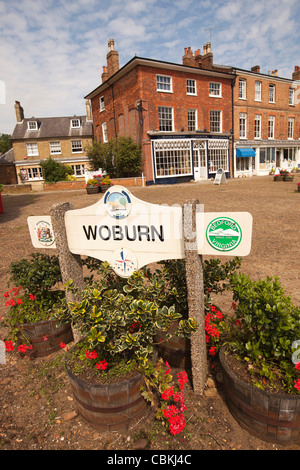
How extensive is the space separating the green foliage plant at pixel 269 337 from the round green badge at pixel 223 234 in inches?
16.2

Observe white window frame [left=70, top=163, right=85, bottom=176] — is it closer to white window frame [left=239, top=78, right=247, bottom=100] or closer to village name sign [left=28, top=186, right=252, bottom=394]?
white window frame [left=239, top=78, right=247, bottom=100]

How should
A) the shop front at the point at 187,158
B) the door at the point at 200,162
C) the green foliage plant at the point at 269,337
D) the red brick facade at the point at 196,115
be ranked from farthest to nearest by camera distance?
the door at the point at 200,162, the shop front at the point at 187,158, the red brick facade at the point at 196,115, the green foliage plant at the point at 269,337

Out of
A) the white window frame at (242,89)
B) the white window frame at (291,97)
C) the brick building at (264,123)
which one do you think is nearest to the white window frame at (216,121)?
the brick building at (264,123)

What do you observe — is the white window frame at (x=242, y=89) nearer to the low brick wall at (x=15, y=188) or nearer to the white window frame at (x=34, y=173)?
the low brick wall at (x=15, y=188)

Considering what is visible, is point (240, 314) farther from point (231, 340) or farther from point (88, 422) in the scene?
point (88, 422)

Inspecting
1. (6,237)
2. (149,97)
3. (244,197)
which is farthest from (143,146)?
(6,237)

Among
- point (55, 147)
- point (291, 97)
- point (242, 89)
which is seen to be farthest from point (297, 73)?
point (55, 147)

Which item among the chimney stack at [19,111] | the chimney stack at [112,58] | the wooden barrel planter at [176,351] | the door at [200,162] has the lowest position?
the wooden barrel planter at [176,351]

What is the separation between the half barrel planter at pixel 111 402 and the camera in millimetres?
1988

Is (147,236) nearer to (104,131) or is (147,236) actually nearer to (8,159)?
Result: (104,131)

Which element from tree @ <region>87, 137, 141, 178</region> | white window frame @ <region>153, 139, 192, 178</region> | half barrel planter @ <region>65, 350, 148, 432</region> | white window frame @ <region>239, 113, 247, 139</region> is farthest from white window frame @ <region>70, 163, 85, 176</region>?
half barrel planter @ <region>65, 350, 148, 432</region>

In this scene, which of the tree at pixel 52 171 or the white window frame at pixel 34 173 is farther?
the white window frame at pixel 34 173

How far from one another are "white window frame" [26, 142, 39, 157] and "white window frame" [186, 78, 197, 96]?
20.9 meters

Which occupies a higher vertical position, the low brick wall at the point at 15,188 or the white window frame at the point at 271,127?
the white window frame at the point at 271,127
